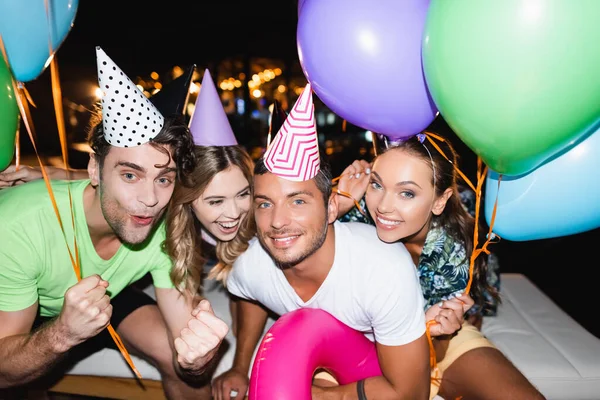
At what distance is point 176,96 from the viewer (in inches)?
83.4

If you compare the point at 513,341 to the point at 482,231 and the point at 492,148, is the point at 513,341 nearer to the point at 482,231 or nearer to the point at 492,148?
the point at 482,231

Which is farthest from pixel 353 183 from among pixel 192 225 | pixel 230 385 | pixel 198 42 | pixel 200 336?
pixel 198 42

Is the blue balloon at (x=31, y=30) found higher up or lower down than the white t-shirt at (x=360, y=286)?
higher up

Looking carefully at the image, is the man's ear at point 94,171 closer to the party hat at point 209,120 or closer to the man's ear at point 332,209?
the party hat at point 209,120

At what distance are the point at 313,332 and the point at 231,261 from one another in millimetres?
765

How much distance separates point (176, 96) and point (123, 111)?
0.32m

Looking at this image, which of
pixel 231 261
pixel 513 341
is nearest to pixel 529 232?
pixel 513 341

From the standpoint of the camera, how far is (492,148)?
1.37 m

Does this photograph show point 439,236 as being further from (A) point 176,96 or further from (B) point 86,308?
(B) point 86,308

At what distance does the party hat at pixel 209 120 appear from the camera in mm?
2223

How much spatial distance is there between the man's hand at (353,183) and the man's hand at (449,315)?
681mm

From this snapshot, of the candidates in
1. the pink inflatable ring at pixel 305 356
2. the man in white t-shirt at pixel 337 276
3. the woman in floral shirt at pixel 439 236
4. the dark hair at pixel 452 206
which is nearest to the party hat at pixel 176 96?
the man in white t-shirt at pixel 337 276

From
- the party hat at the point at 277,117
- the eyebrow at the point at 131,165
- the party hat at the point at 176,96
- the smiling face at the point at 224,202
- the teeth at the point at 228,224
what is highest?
the party hat at the point at 176,96

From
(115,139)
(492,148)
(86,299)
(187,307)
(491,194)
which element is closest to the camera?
(492,148)
